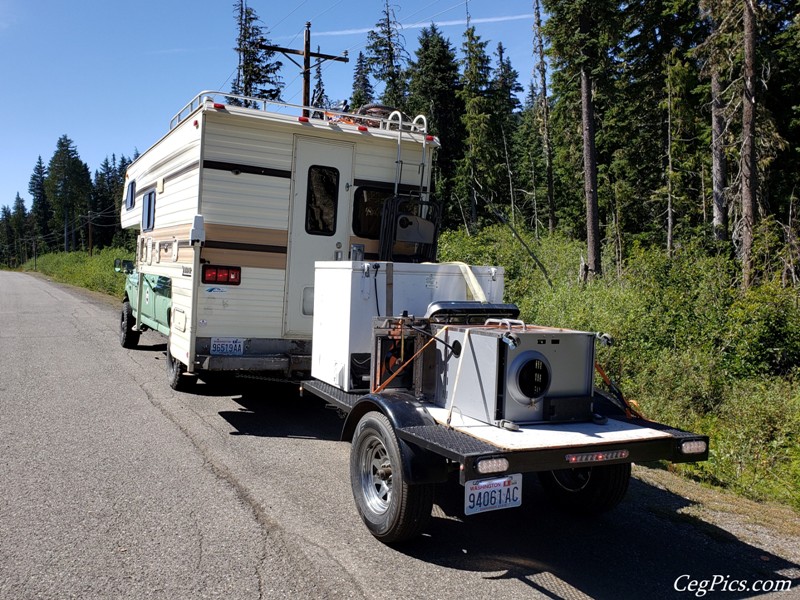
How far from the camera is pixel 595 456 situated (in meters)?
3.67

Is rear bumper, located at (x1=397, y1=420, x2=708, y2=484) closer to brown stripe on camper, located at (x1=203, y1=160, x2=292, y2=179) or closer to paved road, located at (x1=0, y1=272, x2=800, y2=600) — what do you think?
paved road, located at (x1=0, y1=272, x2=800, y2=600)

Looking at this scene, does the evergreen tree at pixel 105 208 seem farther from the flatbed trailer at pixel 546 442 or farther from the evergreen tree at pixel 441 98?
the flatbed trailer at pixel 546 442

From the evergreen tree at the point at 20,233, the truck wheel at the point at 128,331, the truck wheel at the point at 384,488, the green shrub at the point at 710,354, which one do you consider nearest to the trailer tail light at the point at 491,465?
the truck wheel at the point at 384,488

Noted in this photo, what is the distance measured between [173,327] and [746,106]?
43.9ft

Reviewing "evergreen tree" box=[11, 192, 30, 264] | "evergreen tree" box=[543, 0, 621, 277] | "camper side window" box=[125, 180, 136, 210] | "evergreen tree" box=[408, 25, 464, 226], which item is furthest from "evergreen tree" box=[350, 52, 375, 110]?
"evergreen tree" box=[11, 192, 30, 264]

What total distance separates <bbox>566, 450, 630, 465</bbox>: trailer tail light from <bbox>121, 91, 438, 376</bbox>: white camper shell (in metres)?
3.88

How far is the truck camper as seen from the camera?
385 centimetres

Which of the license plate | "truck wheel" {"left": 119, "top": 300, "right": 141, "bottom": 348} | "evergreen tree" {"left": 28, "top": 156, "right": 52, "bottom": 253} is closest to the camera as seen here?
the license plate

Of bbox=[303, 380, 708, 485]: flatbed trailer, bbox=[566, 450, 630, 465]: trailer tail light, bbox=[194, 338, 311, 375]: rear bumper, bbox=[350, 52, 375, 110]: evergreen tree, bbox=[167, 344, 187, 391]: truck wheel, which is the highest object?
bbox=[350, 52, 375, 110]: evergreen tree

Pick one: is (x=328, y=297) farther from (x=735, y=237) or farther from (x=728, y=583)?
(x=735, y=237)

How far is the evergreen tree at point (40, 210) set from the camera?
109750mm

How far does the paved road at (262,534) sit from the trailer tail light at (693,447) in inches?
27.7

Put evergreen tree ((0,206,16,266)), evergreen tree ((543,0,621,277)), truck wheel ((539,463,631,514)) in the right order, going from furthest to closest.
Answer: evergreen tree ((0,206,16,266)), evergreen tree ((543,0,621,277)), truck wheel ((539,463,631,514))

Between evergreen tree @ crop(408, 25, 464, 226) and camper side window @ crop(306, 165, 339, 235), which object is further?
evergreen tree @ crop(408, 25, 464, 226)
